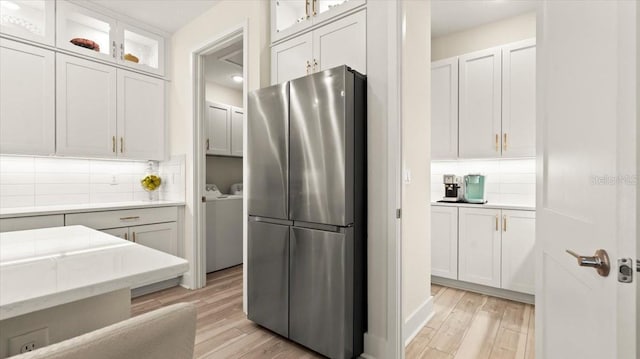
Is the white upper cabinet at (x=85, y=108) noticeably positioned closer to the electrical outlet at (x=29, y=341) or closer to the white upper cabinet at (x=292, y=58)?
the white upper cabinet at (x=292, y=58)

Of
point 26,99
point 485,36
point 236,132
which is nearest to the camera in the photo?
point 26,99

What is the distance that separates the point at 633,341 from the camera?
0.70 meters

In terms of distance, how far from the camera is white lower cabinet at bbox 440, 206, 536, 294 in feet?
8.92

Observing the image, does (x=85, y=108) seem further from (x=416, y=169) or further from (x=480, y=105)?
(x=480, y=105)

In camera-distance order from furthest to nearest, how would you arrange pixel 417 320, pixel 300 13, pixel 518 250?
pixel 518 250
pixel 300 13
pixel 417 320

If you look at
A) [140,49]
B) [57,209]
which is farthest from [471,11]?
[57,209]

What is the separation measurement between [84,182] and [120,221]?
75 centimetres

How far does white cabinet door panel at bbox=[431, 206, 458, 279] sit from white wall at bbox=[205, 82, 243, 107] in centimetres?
366

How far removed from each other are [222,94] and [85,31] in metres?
2.07

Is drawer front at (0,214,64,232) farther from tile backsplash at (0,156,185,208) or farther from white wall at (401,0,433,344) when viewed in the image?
white wall at (401,0,433,344)

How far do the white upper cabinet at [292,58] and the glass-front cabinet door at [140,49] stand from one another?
1.69m

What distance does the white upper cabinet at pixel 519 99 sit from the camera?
111 inches

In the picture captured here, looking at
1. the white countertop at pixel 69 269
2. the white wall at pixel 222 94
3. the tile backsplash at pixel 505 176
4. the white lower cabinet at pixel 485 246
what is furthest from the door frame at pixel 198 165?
the tile backsplash at pixel 505 176

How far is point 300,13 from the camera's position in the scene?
2355 mm
